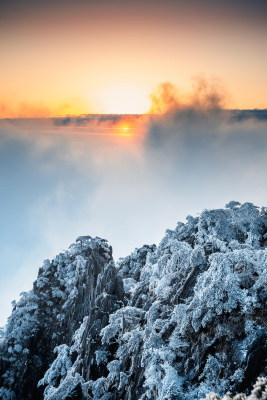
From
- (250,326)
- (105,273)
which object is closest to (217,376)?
(250,326)

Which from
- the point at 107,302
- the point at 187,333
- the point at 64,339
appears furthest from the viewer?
the point at 64,339

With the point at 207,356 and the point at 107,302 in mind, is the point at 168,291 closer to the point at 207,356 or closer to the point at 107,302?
the point at 207,356

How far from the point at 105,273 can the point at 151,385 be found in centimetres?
2525

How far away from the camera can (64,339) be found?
155 feet

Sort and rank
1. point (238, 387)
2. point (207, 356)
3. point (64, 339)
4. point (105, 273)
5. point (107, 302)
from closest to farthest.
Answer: point (238, 387) → point (207, 356) → point (107, 302) → point (105, 273) → point (64, 339)

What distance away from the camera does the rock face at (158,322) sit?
17.6 meters

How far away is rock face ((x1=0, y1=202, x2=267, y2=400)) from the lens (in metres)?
17.6

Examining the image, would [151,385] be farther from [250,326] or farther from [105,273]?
[105,273]

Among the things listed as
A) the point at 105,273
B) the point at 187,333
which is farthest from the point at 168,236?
the point at 187,333

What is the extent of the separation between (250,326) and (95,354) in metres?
21.2

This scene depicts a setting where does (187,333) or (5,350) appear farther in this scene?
(5,350)

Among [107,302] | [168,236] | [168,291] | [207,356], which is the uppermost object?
[168,236]

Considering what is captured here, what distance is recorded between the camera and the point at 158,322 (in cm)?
2402

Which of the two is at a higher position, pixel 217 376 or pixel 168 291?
pixel 168 291
